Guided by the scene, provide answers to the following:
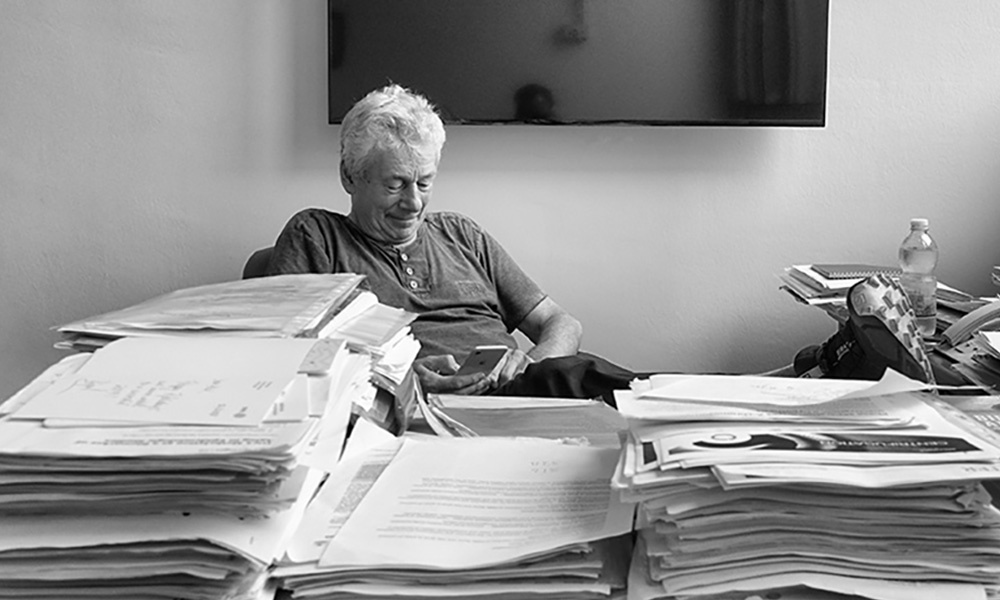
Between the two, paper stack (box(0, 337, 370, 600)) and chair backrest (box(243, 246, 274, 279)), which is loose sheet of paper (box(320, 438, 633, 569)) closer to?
paper stack (box(0, 337, 370, 600))

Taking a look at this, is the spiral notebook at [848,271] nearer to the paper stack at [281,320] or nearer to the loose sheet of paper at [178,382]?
the paper stack at [281,320]

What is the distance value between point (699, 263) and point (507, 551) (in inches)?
92.5

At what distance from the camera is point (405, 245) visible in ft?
8.45

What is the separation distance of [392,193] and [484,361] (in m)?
0.57

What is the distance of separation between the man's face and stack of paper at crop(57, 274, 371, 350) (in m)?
1.25

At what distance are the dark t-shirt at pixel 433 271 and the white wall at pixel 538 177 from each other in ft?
0.94

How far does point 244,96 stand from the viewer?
2.89m

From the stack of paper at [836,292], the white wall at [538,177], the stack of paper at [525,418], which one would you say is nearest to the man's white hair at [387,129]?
the white wall at [538,177]

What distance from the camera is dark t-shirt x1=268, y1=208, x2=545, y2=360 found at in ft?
8.08

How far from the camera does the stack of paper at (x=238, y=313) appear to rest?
3.16 feet

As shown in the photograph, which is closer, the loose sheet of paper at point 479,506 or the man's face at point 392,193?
the loose sheet of paper at point 479,506

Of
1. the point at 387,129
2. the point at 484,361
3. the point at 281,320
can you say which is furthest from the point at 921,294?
the point at 281,320

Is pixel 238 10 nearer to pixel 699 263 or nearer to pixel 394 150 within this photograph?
pixel 394 150

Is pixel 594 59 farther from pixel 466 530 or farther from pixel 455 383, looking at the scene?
pixel 466 530
